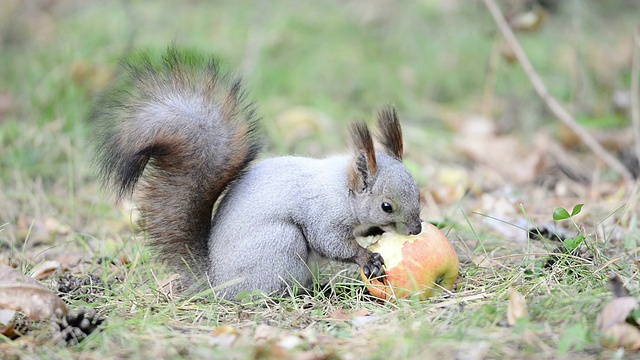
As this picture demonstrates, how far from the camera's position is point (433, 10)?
6.07 metres

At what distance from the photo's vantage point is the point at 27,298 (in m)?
2.14

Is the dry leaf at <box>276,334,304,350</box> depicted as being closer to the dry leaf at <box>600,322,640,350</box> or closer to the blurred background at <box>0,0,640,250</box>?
the dry leaf at <box>600,322,640,350</box>

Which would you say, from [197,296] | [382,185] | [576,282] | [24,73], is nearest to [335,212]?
[382,185]

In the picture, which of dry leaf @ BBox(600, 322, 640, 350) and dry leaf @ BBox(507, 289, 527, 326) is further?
dry leaf @ BBox(507, 289, 527, 326)

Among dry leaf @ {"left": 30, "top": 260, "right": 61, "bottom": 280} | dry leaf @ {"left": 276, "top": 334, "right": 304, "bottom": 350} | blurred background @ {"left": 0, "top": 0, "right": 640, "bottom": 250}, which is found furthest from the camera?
blurred background @ {"left": 0, "top": 0, "right": 640, "bottom": 250}

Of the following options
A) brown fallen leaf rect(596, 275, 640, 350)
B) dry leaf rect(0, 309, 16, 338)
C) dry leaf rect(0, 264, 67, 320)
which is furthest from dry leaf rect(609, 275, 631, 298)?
dry leaf rect(0, 309, 16, 338)

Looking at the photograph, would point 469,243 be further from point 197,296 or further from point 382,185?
point 197,296

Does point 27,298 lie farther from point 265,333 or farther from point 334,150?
point 334,150

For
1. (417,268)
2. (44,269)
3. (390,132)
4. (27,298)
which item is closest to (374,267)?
(417,268)

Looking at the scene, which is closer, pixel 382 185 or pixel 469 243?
pixel 382 185

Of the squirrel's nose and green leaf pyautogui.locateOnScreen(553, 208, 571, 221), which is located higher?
green leaf pyautogui.locateOnScreen(553, 208, 571, 221)

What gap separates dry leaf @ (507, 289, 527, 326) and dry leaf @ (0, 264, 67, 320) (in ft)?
4.24

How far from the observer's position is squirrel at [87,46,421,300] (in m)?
2.35

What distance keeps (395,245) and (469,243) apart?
→ 655 millimetres
